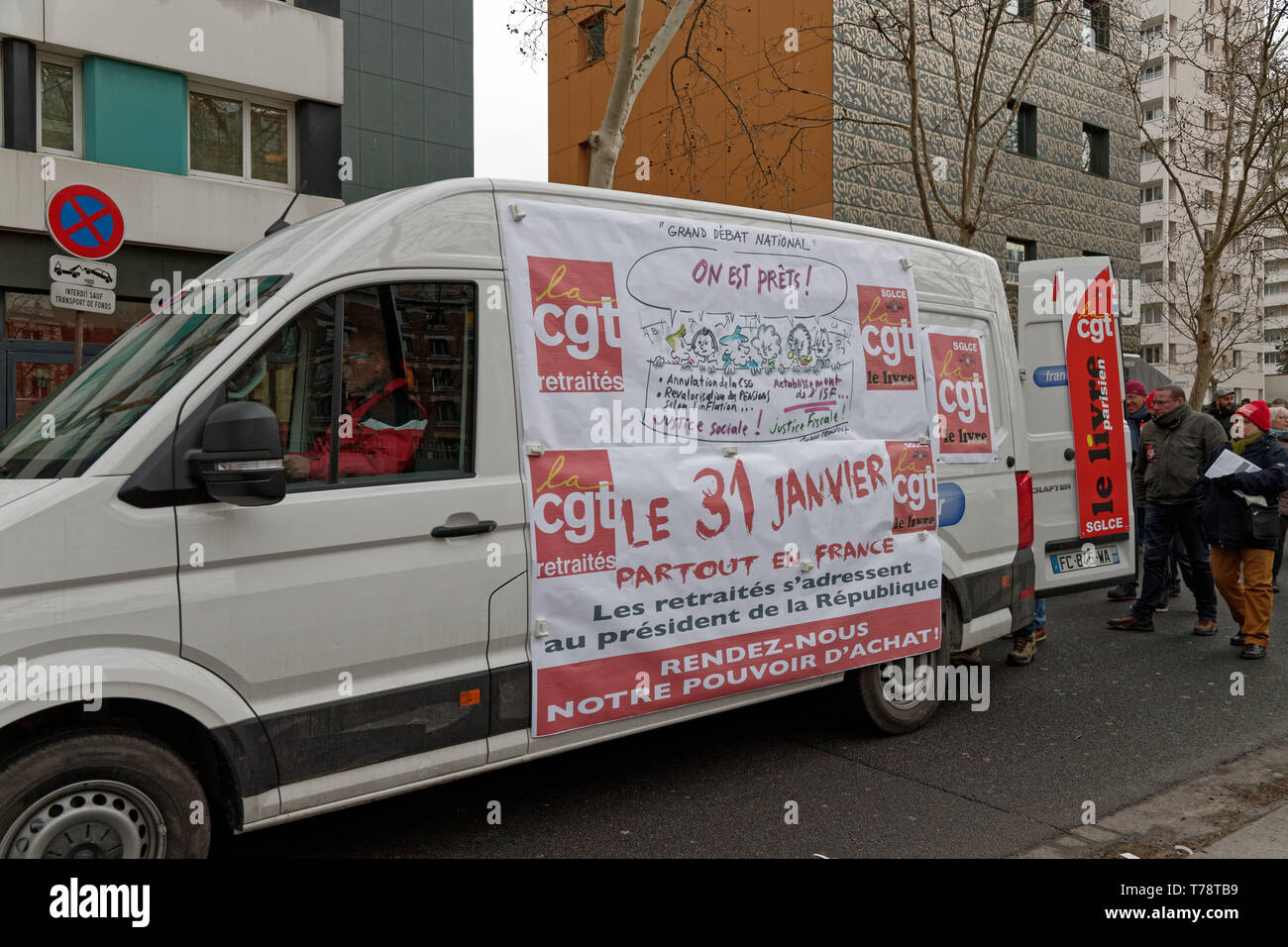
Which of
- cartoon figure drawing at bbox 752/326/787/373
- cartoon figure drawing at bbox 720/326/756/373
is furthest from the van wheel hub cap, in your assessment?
cartoon figure drawing at bbox 752/326/787/373

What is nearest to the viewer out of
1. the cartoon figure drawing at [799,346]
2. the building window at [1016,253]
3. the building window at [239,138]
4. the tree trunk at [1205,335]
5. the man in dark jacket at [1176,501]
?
the cartoon figure drawing at [799,346]

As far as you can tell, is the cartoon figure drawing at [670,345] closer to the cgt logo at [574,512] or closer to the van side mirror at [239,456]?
the cgt logo at [574,512]

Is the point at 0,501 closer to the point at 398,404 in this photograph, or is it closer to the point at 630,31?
the point at 398,404

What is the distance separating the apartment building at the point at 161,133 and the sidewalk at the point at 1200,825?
12.4 m

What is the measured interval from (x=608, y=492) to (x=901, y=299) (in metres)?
2.14

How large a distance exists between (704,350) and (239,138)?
44.0 ft

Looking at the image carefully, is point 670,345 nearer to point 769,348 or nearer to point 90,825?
point 769,348

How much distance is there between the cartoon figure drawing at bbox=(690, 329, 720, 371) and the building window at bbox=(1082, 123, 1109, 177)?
2485cm

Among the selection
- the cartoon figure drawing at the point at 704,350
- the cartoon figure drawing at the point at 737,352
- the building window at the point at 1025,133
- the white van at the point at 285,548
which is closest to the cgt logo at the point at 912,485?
the cartoon figure drawing at the point at 737,352

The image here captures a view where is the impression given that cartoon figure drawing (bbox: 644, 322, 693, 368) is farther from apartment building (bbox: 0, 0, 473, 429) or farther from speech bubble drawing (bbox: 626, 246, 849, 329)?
apartment building (bbox: 0, 0, 473, 429)

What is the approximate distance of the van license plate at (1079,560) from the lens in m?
7.10

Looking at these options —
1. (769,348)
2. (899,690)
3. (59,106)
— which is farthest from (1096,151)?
(769,348)

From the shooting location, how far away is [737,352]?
14.8ft

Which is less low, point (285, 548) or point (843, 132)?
point (843, 132)
